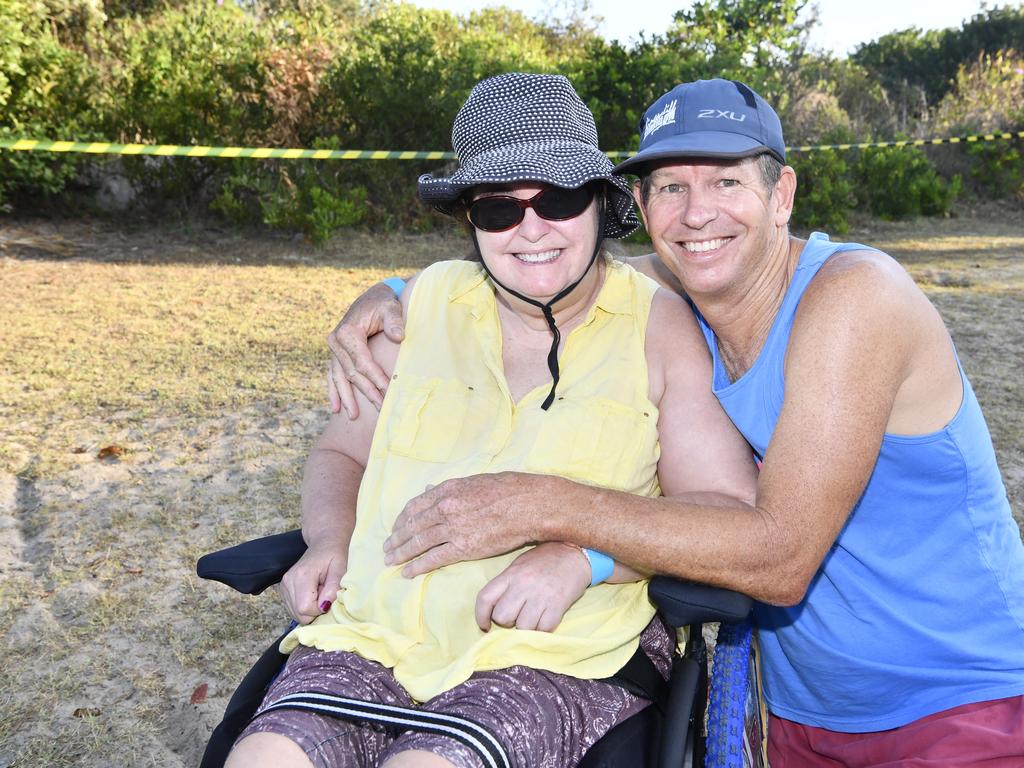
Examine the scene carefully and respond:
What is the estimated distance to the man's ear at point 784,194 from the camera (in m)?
2.05

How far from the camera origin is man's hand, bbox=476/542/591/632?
6.20 ft

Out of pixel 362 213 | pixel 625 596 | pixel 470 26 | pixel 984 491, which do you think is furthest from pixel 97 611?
pixel 470 26

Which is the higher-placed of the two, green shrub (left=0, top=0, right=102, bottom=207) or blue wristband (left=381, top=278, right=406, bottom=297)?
green shrub (left=0, top=0, right=102, bottom=207)

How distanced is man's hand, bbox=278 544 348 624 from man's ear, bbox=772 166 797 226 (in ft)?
4.39

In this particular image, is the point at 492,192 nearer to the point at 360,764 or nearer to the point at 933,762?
the point at 360,764

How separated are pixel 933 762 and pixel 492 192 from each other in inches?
62.9

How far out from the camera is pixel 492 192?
228 cm

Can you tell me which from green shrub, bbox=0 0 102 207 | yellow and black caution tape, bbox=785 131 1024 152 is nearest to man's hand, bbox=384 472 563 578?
green shrub, bbox=0 0 102 207

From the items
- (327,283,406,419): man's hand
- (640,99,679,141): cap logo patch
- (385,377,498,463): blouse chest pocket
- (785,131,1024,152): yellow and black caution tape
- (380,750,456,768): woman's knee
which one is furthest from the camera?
(785,131,1024,152): yellow and black caution tape

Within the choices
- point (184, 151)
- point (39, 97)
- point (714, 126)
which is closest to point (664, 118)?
point (714, 126)

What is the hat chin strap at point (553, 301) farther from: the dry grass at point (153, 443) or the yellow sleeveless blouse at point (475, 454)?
the dry grass at point (153, 443)

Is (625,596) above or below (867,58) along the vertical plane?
below

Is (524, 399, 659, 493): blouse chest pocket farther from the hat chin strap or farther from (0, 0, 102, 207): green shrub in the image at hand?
(0, 0, 102, 207): green shrub

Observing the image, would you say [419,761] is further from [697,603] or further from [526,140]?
[526,140]
